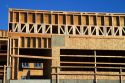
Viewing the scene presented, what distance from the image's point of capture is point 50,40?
41531mm

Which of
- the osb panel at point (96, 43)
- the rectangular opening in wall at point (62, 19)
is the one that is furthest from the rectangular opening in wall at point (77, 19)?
the osb panel at point (96, 43)

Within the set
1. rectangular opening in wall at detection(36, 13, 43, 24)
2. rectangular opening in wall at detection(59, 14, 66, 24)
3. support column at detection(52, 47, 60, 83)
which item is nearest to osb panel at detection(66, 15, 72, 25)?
rectangular opening in wall at detection(59, 14, 66, 24)

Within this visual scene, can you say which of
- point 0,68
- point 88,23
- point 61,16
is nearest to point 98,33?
point 88,23

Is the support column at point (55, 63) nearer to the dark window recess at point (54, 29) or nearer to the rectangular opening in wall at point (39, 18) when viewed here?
the dark window recess at point (54, 29)

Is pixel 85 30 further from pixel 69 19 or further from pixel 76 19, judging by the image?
pixel 69 19

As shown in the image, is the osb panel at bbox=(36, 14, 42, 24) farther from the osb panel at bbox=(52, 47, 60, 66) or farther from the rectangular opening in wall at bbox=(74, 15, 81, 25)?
the rectangular opening in wall at bbox=(74, 15, 81, 25)

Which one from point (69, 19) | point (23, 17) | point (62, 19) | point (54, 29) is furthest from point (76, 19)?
point (23, 17)

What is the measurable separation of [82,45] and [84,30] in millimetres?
2271

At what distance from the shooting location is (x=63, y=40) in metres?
41.4

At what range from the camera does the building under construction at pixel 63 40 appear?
132 ft

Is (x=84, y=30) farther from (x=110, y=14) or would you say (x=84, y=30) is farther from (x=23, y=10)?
(x=23, y=10)

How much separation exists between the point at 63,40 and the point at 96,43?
3.91m

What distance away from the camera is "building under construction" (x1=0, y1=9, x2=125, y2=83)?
4034 cm

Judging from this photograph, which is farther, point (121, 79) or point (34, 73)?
point (34, 73)
